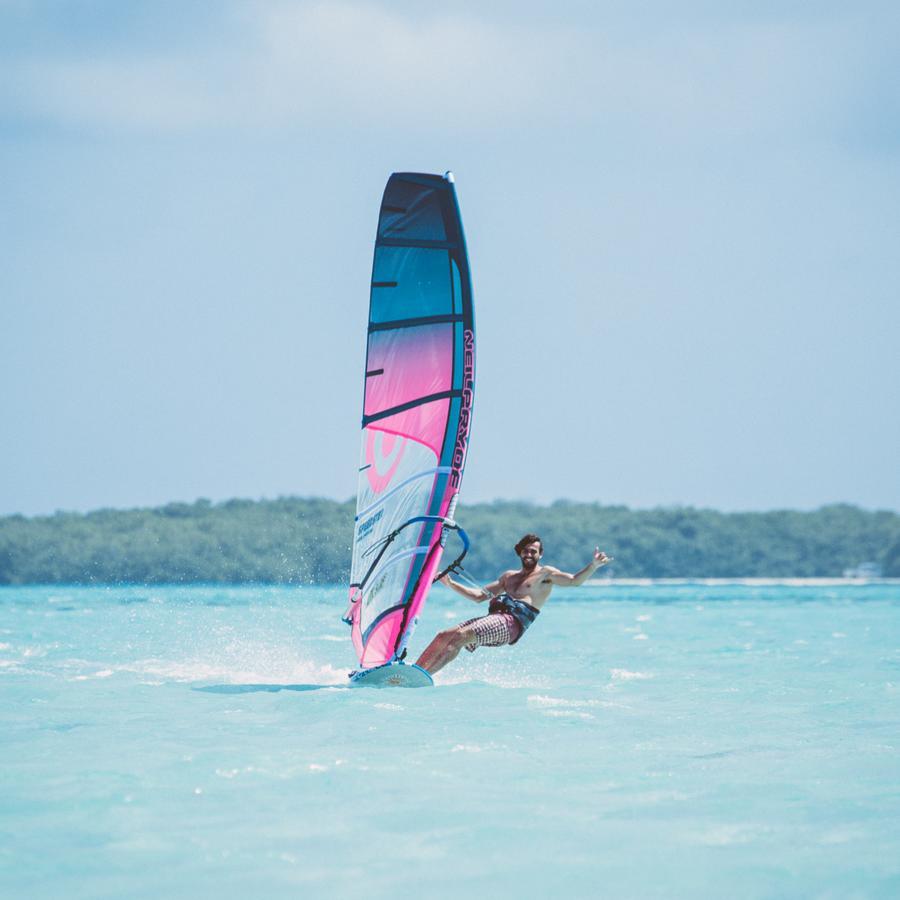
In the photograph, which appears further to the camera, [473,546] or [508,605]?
[473,546]

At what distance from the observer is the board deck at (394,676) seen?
31.2 ft

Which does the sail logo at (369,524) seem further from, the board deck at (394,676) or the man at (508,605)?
the board deck at (394,676)

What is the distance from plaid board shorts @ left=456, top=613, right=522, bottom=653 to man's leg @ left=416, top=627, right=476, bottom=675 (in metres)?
0.04

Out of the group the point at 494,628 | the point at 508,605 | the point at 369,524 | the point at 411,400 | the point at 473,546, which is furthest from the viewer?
the point at 473,546

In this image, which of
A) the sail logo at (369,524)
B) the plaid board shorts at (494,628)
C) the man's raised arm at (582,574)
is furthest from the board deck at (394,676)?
the man's raised arm at (582,574)

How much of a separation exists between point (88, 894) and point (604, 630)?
19.6 meters

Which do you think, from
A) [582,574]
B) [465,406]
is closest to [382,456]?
[465,406]

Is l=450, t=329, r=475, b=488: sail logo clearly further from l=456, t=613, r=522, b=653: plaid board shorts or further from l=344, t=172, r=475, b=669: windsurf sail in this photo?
l=456, t=613, r=522, b=653: plaid board shorts

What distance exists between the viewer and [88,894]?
4.69 m

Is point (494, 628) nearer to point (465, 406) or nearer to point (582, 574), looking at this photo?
point (582, 574)

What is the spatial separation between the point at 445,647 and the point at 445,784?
3.05 m

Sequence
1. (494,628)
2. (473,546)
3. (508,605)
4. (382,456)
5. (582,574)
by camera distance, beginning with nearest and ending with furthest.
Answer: (582,574) < (494,628) < (508,605) < (382,456) < (473,546)

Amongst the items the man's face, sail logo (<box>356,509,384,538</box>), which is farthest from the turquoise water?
sail logo (<box>356,509,384,538</box>)

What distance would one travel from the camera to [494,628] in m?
→ 9.30
